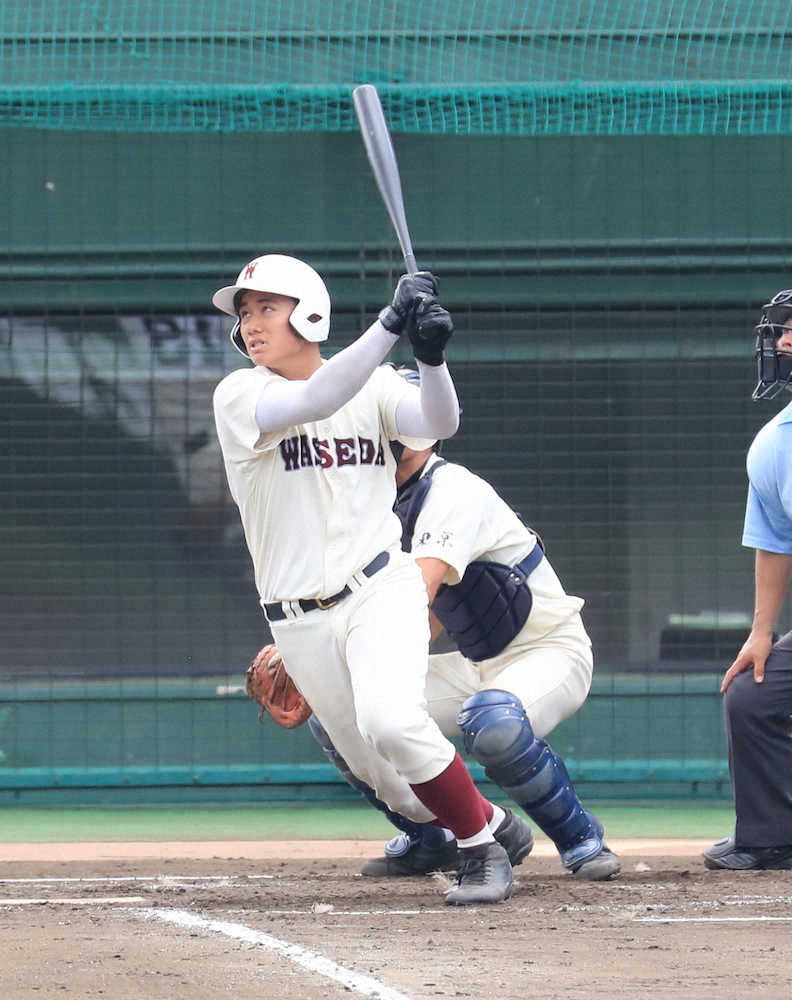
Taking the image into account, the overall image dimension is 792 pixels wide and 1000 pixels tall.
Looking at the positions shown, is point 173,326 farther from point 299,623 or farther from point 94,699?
point 299,623

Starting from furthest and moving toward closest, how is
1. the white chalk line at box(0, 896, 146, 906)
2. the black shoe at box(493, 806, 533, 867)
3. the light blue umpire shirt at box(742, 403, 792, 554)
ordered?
the light blue umpire shirt at box(742, 403, 792, 554) < the black shoe at box(493, 806, 533, 867) < the white chalk line at box(0, 896, 146, 906)

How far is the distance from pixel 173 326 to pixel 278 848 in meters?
2.77

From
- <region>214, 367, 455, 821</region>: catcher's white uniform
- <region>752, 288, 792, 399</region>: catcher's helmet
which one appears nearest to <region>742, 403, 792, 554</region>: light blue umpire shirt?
<region>752, 288, 792, 399</region>: catcher's helmet

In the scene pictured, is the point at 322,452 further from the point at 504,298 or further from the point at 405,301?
the point at 504,298

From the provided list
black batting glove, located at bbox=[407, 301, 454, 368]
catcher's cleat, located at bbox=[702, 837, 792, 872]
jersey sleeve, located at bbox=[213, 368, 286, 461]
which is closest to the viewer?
black batting glove, located at bbox=[407, 301, 454, 368]

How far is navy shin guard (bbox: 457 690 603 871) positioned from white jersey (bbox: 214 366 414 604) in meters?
0.65

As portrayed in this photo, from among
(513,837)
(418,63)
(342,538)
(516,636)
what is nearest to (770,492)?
(516,636)

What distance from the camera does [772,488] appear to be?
5.65 m

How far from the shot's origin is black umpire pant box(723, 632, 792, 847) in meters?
5.68

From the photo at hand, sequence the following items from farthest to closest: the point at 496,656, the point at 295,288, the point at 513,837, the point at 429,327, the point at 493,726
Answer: the point at 496,656 < the point at 513,837 < the point at 493,726 < the point at 295,288 < the point at 429,327

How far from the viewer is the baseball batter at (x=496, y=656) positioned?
5.19m

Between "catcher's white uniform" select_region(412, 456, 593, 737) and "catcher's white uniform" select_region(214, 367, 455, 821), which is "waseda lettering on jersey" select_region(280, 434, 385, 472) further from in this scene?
"catcher's white uniform" select_region(412, 456, 593, 737)

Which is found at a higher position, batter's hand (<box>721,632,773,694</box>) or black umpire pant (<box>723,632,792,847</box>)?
batter's hand (<box>721,632,773,694</box>)

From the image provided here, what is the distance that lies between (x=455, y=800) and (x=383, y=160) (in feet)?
5.80
